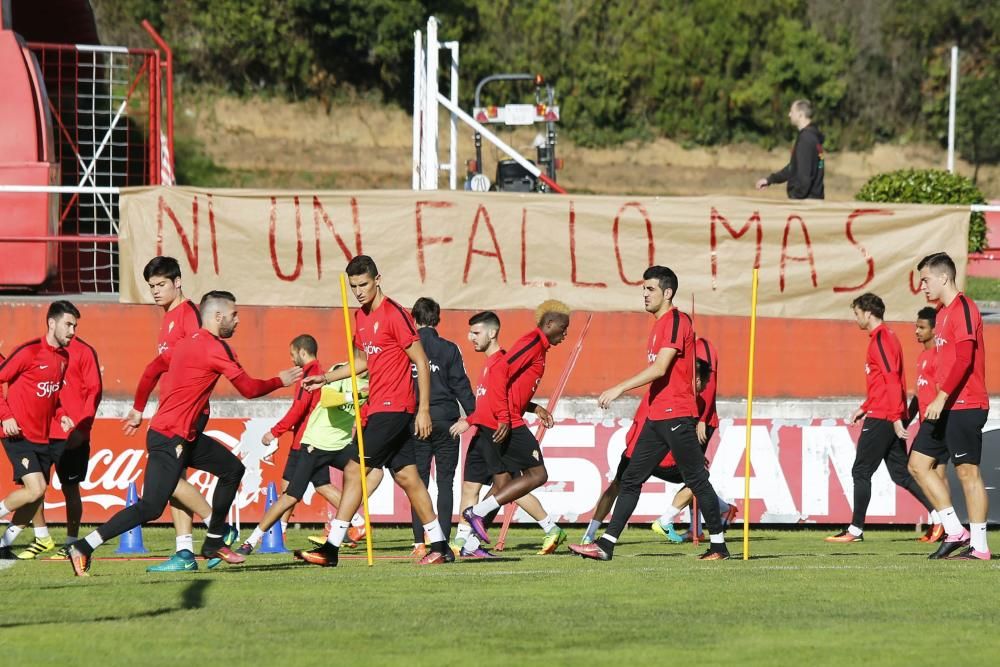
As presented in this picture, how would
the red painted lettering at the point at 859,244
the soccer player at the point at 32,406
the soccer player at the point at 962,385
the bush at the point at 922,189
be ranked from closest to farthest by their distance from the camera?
the soccer player at the point at 962,385 → the soccer player at the point at 32,406 → the red painted lettering at the point at 859,244 → the bush at the point at 922,189

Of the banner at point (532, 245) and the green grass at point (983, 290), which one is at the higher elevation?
the banner at point (532, 245)

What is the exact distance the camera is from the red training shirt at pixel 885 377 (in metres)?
13.2

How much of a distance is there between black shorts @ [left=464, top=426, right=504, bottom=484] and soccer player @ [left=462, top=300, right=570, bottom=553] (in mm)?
63

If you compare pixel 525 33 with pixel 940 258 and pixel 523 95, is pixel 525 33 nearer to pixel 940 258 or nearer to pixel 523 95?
pixel 523 95

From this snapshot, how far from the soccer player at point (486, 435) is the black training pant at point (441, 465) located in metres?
0.16

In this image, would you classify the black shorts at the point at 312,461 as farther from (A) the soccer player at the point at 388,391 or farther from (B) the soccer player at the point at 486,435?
(A) the soccer player at the point at 388,391

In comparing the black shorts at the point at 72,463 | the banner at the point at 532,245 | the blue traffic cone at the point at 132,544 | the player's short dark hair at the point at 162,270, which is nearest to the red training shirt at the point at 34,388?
the black shorts at the point at 72,463

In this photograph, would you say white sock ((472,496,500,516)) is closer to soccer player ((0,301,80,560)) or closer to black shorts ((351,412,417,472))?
black shorts ((351,412,417,472))

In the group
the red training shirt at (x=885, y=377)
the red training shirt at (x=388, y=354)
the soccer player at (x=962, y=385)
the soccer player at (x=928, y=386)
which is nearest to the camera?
the red training shirt at (x=388, y=354)

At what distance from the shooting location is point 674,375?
10.7 metres

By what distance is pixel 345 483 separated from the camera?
11.1 metres

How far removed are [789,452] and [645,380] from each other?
17.4 ft

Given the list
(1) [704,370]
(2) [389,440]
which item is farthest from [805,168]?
(2) [389,440]

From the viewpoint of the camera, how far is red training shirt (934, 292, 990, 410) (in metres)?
11.1
